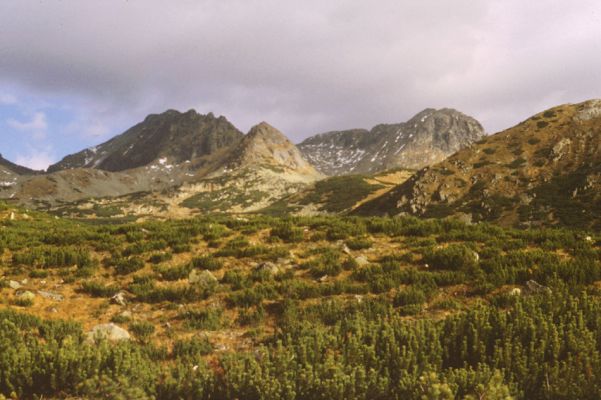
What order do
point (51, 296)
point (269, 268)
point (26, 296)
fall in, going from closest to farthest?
1. point (26, 296)
2. point (51, 296)
3. point (269, 268)

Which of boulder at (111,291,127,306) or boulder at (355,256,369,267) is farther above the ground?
boulder at (355,256,369,267)

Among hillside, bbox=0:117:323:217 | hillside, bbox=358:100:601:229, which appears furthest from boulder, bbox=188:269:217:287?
hillside, bbox=0:117:323:217

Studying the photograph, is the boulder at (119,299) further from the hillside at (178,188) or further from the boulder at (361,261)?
the hillside at (178,188)

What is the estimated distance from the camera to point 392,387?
502cm


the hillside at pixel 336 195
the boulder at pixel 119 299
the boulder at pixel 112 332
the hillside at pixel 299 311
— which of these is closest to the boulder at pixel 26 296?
the hillside at pixel 299 311

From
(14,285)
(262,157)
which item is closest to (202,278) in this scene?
(14,285)

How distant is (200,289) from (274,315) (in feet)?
8.89

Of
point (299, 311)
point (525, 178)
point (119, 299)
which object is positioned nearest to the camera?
point (299, 311)

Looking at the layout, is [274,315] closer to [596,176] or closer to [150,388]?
[150,388]

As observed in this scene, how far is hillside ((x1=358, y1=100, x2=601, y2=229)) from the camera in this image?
36.4 m

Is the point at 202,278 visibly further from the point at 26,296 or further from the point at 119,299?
the point at 26,296

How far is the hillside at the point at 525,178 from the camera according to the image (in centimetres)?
3641

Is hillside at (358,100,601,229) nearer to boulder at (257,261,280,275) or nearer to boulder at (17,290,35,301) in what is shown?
boulder at (257,261,280,275)

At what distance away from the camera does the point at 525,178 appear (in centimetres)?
4375
